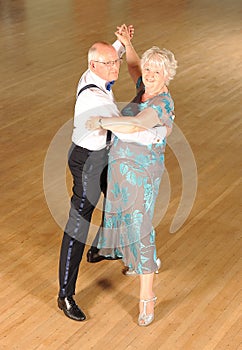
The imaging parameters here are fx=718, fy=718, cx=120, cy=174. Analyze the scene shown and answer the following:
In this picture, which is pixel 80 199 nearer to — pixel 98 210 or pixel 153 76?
pixel 153 76

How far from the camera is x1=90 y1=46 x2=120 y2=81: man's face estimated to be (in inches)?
125

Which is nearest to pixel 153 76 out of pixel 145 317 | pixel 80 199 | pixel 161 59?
pixel 161 59

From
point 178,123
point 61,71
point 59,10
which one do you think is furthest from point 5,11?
point 178,123

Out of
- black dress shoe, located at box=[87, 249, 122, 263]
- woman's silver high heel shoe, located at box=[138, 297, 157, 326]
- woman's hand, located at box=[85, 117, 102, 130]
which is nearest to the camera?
woman's hand, located at box=[85, 117, 102, 130]

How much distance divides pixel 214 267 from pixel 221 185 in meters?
1.07

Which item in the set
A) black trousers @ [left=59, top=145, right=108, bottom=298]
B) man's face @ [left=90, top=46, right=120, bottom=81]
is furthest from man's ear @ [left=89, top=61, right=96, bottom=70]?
black trousers @ [left=59, top=145, right=108, bottom=298]

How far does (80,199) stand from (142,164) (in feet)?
1.09

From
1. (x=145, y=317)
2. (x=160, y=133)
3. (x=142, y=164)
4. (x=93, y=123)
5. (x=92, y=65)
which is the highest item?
(x=92, y=65)

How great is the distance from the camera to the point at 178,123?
6.02m

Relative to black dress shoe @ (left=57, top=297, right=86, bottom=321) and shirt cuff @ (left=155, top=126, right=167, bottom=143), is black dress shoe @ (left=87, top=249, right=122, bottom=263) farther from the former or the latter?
shirt cuff @ (left=155, top=126, right=167, bottom=143)

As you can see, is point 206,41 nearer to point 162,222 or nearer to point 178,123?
point 178,123

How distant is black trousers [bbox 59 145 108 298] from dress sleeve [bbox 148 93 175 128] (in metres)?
0.32

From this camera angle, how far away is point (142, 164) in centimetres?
330

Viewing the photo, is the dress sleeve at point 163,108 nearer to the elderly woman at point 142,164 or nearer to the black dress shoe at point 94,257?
the elderly woman at point 142,164
